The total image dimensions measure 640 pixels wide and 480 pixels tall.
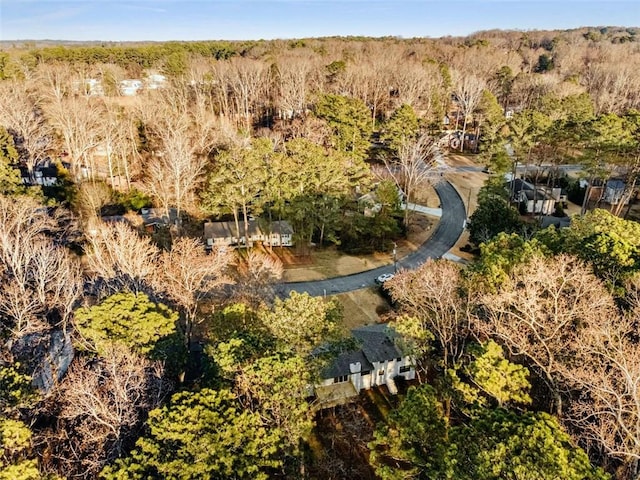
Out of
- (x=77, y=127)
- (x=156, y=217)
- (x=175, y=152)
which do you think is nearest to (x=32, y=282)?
(x=175, y=152)

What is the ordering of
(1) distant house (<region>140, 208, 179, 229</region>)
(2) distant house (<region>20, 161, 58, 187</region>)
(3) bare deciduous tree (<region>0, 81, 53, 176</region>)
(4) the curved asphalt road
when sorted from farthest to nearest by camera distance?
1. (2) distant house (<region>20, 161, 58, 187</region>)
2. (3) bare deciduous tree (<region>0, 81, 53, 176</region>)
3. (1) distant house (<region>140, 208, 179, 229</region>)
4. (4) the curved asphalt road

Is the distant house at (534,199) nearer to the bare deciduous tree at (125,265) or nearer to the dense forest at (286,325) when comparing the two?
the dense forest at (286,325)

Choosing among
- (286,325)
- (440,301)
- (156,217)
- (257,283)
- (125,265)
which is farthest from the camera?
(156,217)

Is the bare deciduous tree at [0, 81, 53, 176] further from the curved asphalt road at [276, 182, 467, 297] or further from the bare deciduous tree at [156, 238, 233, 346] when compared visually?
the curved asphalt road at [276, 182, 467, 297]

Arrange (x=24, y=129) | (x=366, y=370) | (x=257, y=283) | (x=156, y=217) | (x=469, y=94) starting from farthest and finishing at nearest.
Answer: (x=469, y=94) → (x=24, y=129) → (x=156, y=217) → (x=257, y=283) → (x=366, y=370)

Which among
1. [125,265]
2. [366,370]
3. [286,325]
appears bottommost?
[366,370]

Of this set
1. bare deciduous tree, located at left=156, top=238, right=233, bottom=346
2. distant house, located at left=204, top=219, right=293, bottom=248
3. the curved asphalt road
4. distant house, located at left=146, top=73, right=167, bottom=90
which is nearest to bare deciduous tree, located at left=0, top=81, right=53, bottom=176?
distant house, located at left=204, top=219, right=293, bottom=248

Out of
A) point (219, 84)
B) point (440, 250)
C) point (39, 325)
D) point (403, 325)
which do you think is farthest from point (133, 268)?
point (219, 84)

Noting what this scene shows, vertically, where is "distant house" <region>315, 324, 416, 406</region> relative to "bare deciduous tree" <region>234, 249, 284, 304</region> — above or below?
below

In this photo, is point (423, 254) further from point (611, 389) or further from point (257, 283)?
point (611, 389)
